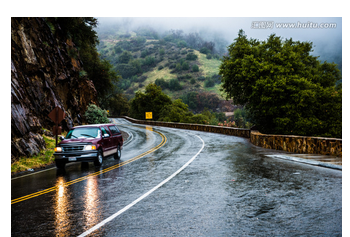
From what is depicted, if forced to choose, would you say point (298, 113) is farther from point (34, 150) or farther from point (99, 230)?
point (99, 230)

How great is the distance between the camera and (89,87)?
136 feet

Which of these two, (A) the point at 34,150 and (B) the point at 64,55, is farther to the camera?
(B) the point at 64,55

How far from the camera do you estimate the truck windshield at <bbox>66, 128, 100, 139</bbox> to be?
45.7 ft

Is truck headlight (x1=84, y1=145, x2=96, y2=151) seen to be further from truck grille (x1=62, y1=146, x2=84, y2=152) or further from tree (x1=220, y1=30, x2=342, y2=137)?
tree (x1=220, y1=30, x2=342, y2=137)

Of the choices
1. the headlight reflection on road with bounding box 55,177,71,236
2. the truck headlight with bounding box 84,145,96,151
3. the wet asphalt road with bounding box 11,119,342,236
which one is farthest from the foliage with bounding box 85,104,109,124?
the headlight reflection on road with bounding box 55,177,71,236

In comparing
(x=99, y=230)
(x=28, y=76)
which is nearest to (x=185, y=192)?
(x=99, y=230)

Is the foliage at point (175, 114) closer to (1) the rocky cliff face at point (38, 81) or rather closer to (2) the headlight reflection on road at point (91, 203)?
(1) the rocky cliff face at point (38, 81)

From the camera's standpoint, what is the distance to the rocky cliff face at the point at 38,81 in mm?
15945

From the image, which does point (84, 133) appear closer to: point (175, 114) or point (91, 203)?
point (91, 203)

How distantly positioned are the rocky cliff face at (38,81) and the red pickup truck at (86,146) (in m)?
2.93

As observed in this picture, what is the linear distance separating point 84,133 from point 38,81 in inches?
559

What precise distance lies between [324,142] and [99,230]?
13.8 metres

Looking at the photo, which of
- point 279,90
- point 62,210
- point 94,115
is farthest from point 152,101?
point 62,210

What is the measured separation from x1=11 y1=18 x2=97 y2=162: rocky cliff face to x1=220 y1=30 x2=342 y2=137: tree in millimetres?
19317
